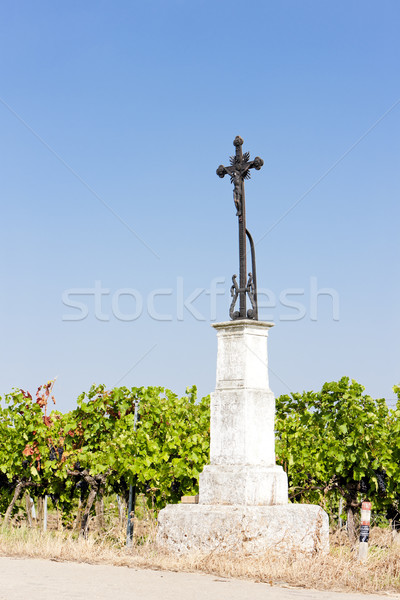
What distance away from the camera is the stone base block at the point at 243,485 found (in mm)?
8609

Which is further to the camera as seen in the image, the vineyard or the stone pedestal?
the vineyard

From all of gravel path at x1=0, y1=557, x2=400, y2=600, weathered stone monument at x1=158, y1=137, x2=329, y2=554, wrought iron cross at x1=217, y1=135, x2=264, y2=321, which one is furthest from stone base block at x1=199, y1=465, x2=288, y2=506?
wrought iron cross at x1=217, y1=135, x2=264, y2=321

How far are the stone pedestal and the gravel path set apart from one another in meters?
0.84

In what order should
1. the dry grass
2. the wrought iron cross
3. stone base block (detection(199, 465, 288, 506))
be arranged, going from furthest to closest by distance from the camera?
the wrought iron cross → stone base block (detection(199, 465, 288, 506)) → the dry grass

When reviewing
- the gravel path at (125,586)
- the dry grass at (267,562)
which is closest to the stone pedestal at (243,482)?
the dry grass at (267,562)

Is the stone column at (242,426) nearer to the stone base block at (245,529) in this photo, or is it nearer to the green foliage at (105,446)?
the stone base block at (245,529)

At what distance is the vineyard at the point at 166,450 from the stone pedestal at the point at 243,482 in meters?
2.17

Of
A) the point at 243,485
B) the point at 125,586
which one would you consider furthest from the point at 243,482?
the point at 125,586

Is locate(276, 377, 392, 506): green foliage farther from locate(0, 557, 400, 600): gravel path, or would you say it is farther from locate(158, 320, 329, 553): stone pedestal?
locate(0, 557, 400, 600): gravel path

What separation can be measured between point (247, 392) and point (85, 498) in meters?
5.04

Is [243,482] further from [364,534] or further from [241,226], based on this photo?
[241,226]

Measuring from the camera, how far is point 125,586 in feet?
22.2

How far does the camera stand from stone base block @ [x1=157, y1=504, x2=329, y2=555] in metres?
8.18

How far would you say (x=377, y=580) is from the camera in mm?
7594
